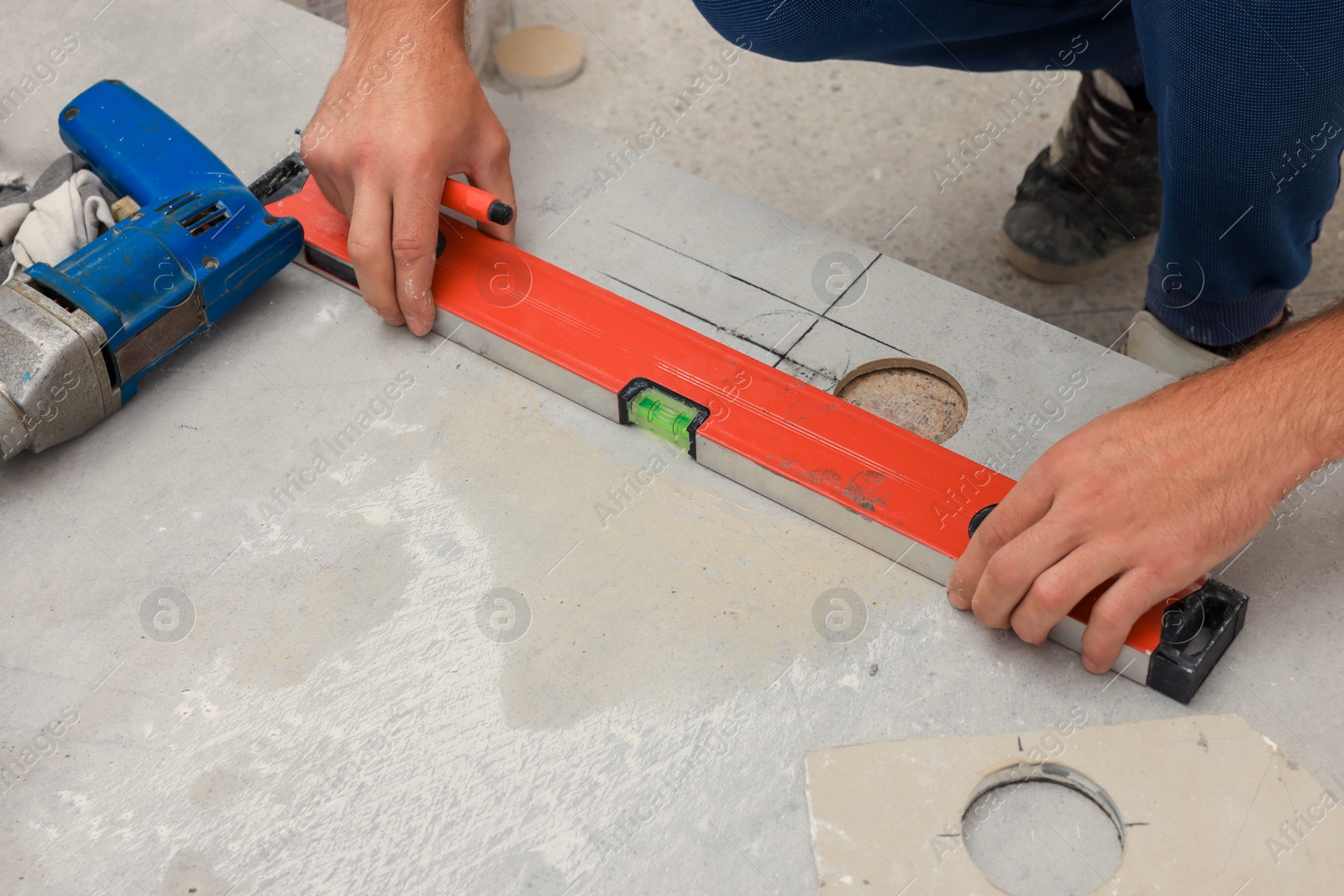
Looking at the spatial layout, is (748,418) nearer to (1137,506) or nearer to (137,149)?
(1137,506)

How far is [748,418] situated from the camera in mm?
1307

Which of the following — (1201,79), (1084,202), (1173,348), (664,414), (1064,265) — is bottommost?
(1064,265)

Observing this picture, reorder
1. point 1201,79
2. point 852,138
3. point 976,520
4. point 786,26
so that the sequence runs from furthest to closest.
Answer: point 852,138 < point 786,26 < point 1201,79 < point 976,520

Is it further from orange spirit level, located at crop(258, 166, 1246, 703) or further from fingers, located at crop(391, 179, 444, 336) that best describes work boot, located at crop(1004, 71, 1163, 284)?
fingers, located at crop(391, 179, 444, 336)

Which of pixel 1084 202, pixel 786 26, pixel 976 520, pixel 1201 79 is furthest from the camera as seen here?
pixel 1084 202

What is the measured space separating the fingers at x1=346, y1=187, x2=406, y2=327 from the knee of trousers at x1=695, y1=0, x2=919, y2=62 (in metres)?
0.69

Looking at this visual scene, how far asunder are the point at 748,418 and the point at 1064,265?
1.40m

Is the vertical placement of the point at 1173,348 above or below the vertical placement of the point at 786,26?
below

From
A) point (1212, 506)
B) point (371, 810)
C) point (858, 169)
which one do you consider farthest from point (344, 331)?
point (858, 169)

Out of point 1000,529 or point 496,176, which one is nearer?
point 1000,529

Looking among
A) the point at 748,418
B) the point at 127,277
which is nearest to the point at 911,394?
the point at 748,418

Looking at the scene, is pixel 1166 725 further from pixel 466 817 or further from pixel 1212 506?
pixel 466 817

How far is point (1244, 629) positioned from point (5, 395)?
1400mm

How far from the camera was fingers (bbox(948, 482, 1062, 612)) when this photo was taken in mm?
1110
